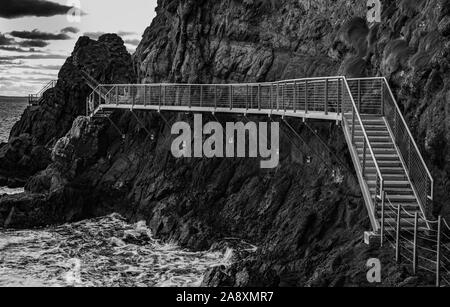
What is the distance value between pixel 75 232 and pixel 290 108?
14.9 metres

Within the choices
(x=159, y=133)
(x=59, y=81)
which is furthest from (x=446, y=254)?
(x=59, y=81)

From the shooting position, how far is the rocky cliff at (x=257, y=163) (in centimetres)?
1650

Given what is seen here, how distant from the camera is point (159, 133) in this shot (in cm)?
3478

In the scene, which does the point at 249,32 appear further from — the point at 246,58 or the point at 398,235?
the point at 398,235

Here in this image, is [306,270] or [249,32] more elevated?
[249,32]

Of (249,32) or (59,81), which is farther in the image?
(59,81)

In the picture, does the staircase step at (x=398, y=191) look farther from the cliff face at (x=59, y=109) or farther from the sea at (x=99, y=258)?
the cliff face at (x=59, y=109)

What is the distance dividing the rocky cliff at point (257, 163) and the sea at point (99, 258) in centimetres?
133

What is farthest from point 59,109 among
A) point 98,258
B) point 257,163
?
point 257,163

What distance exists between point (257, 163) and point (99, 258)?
30.9 ft

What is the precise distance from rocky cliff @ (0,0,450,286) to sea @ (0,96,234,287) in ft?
4.36

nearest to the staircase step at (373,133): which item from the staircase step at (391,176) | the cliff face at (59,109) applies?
the staircase step at (391,176)
